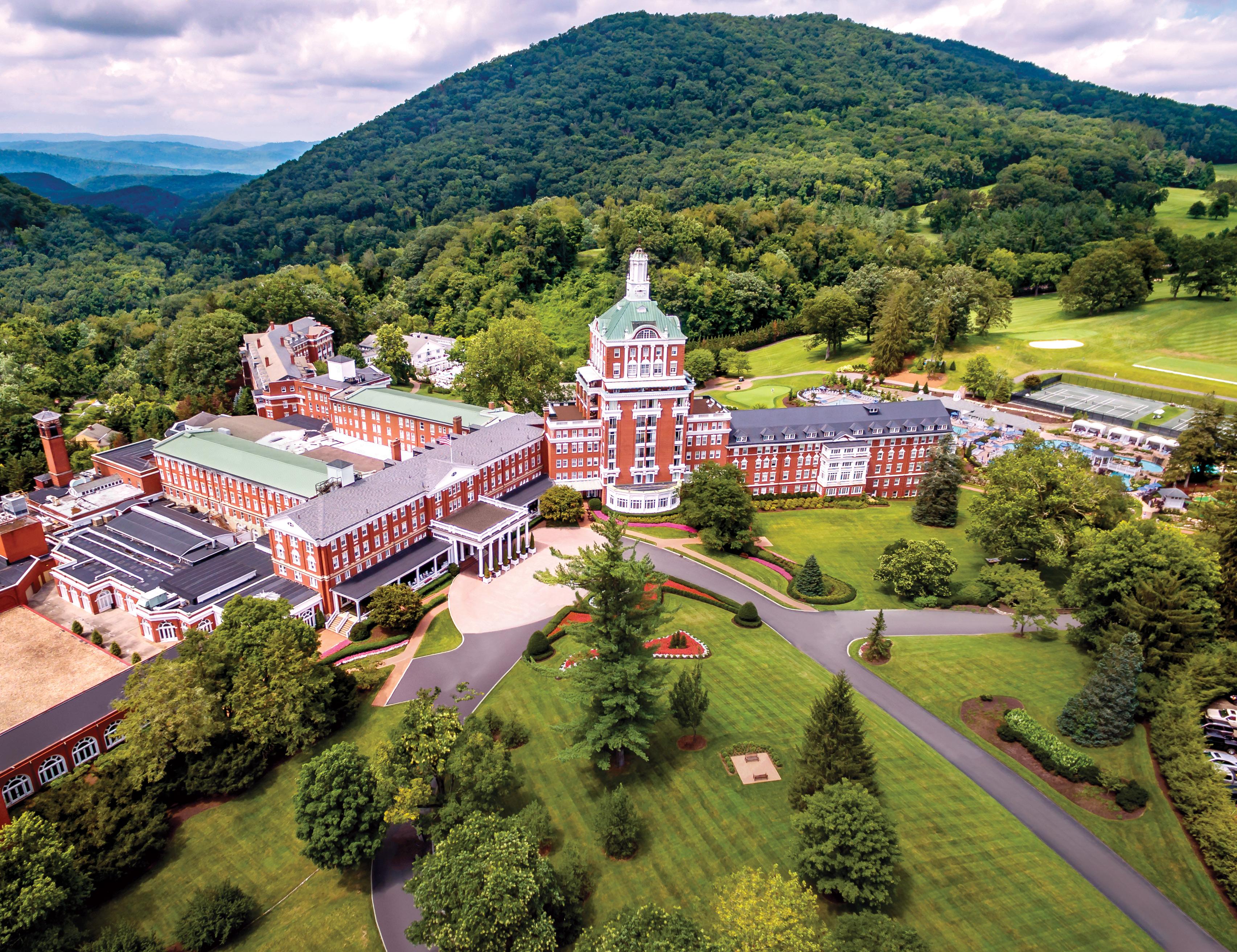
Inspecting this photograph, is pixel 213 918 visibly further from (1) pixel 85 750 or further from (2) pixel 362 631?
(2) pixel 362 631

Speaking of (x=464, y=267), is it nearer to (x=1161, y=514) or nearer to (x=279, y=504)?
(x=279, y=504)

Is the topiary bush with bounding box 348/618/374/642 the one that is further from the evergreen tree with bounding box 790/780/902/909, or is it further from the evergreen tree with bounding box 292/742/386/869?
the evergreen tree with bounding box 790/780/902/909

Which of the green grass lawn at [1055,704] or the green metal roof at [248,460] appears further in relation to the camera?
the green metal roof at [248,460]

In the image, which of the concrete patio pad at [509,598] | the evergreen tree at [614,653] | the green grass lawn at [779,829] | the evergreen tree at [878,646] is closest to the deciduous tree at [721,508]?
the concrete patio pad at [509,598]

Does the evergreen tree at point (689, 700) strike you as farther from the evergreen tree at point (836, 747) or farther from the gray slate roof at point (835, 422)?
the gray slate roof at point (835, 422)

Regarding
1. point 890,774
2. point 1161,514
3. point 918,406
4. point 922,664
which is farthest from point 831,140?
point 890,774

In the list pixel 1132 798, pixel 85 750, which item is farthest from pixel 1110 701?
pixel 85 750
